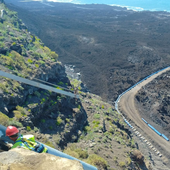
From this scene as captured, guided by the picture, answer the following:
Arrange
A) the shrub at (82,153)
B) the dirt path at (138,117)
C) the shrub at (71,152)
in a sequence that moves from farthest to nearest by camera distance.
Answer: the dirt path at (138,117), the shrub at (82,153), the shrub at (71,152)

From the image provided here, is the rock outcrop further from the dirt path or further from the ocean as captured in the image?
the ocean

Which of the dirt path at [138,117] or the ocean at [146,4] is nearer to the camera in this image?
the dirt path at [138,117]

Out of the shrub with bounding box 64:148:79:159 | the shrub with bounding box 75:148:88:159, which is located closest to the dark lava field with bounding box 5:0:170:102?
the shrub with bounding box 75:148:88:159

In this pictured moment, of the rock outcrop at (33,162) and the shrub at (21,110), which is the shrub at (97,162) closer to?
the shrub at (21,110)

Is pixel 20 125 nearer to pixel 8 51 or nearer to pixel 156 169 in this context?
pixel 8 51

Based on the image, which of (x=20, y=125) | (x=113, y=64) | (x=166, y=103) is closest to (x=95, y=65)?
(x=113, y=64)

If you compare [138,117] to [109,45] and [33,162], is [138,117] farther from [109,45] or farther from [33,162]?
[109,45]

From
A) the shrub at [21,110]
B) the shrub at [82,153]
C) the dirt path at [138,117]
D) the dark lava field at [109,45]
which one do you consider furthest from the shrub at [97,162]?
the dark lava field at [109,45]

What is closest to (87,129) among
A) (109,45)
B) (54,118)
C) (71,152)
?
(54,118)
